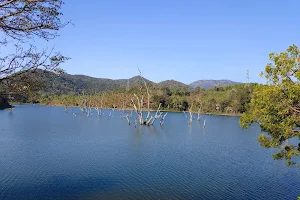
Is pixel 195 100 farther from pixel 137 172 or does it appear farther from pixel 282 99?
pixel 282 99

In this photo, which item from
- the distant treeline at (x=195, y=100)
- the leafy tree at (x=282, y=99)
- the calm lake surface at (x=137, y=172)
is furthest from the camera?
the distant treeline at (x=195, y=100)

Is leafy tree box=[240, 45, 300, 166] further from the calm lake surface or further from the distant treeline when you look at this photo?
the distant treeline

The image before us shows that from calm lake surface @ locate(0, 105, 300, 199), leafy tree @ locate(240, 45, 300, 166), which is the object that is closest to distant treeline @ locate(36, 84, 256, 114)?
calm lake surface @ locate(0, 105, 300, 199)

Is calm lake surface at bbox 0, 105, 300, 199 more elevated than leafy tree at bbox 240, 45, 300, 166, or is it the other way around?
leafy tree at bbox 240, 45, 300, 166

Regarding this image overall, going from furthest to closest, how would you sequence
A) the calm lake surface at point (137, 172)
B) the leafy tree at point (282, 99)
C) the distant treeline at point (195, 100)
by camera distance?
the distant treeline at point (195, 100) < the calm lake surface at point (137, 172) < the leafy tree at point (282, 99)

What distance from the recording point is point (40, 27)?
5473mm

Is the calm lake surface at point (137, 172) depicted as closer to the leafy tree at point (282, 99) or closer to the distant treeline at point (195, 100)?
the leafy tree at point (282, 99)

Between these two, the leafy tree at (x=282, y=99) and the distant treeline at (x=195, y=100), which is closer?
the leafy tree at (x=282, y=99)

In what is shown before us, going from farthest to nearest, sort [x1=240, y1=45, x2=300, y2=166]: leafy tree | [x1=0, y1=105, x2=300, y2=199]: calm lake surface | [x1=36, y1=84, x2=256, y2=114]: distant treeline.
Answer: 1. [x1=36, y1=84, x2=256, y2=114]: distant treeline
2. [x1=0, y1=105, x2=300, y2=199]: calm lake surface
3. [x1=240, y1=45, x2=300, y2=166]: leafy tree

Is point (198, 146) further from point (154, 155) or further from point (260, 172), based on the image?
point (260, 172)

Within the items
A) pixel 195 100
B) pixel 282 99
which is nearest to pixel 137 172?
pixel 282 99

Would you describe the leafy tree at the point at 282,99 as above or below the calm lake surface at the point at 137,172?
above

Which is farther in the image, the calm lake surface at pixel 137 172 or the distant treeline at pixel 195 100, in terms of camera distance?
the distant treeline at pixel 195 100

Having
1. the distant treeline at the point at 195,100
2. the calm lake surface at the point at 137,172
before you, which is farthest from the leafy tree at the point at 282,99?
the distant treeline at the point at 195,100
